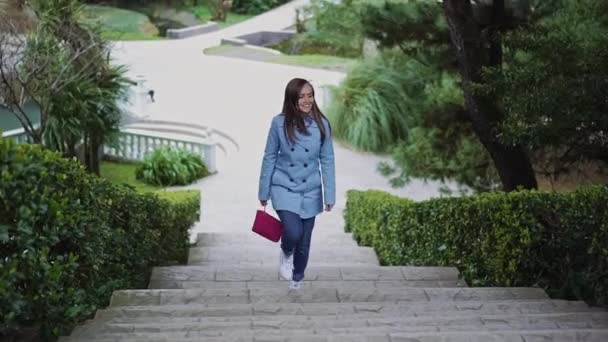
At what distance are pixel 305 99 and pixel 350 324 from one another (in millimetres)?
1436

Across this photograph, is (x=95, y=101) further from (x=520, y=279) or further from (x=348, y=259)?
(x=520, y=279)

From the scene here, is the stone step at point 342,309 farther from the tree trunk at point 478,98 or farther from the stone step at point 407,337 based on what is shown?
the tree trunk at point 478,98

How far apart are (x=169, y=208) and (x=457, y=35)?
3.03 metres

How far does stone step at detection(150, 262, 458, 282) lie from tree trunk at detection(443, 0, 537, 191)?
218cm

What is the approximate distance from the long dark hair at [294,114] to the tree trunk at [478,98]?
304cm

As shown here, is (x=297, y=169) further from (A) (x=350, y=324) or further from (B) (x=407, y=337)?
(B) (x=407, y=337)

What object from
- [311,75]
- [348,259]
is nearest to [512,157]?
[348,259]

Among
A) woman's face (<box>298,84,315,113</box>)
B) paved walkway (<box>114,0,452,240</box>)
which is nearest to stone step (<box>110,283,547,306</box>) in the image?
woman's face (<box>298,84,315,113</box>)

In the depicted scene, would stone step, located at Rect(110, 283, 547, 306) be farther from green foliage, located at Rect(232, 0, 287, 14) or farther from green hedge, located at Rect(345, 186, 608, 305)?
green foliage, located at Rect(232, 0, 287, 14)

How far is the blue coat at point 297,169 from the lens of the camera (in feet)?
17.1

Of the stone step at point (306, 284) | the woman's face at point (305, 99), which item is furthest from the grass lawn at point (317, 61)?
the woman's face at point (305, 99)

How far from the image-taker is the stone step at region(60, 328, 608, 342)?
12.4ft

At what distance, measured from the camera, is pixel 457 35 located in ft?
27.3

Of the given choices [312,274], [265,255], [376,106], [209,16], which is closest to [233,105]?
[376,106]
